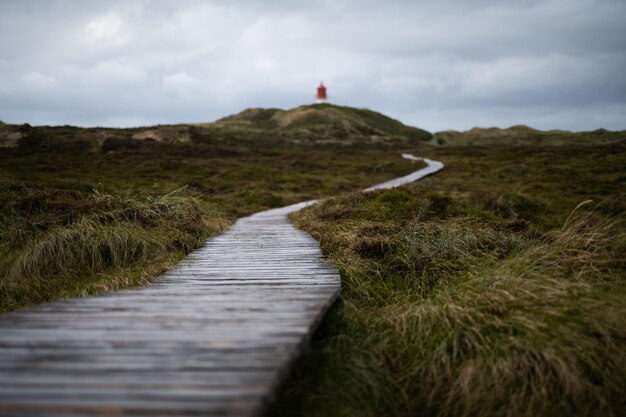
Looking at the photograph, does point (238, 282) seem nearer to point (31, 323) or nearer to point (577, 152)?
point (31, 323)

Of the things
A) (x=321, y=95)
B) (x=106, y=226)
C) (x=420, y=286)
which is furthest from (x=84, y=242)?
(x=321, y=95)

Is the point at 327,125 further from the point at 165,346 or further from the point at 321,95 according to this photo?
the point at 165,346

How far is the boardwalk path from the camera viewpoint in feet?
6.77

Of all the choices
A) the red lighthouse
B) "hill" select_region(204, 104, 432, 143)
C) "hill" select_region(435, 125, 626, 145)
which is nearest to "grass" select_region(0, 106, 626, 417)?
"hill" select_region(204, 104, 432, 143)

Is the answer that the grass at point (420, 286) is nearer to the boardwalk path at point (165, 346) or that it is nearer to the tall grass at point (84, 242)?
the tall grass at point (84, 242)

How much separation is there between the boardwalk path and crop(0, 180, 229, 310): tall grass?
4.11 feet

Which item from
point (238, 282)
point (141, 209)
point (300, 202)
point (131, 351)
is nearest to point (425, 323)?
point (238, 282)

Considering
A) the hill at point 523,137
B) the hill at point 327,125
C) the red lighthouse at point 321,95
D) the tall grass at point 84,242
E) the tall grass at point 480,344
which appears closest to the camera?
the tall grass at point 480,344

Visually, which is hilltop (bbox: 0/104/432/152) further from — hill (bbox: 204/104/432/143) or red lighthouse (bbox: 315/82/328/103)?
red lighthouse (bbox: 315/82/328/103)

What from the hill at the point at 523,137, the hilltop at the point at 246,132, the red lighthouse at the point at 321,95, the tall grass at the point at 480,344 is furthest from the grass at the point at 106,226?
the red lighthouse at the point at 321,95

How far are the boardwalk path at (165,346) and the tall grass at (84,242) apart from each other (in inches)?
49.3

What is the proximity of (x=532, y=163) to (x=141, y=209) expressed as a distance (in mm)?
25663

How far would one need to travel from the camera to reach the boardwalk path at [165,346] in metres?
2.06

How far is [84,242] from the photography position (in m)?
6.03
